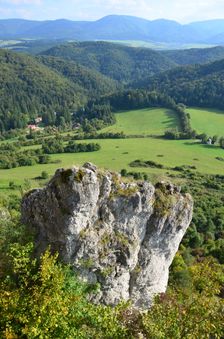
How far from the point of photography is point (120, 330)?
21219 mm

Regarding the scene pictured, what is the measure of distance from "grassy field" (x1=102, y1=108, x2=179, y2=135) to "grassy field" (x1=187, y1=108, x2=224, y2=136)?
832 centimetres

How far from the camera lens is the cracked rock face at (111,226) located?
2450cm

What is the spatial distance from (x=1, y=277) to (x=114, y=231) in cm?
742

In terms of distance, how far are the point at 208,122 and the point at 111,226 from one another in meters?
159

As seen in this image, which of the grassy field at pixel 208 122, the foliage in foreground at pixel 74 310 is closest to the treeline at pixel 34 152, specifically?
the grassy field at pixel 208 122

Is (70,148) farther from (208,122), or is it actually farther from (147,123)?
(208,122)

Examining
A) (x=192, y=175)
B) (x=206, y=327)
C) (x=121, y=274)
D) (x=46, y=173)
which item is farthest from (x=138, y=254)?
(x=192, y=175)

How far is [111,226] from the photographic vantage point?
1032 inches

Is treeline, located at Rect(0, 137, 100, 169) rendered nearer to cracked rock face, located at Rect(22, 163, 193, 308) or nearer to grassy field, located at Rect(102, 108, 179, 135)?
grassy field, located at Rect(102, 108, 179, 135)

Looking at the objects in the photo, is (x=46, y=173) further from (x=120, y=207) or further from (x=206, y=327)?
(x=206, y=327)

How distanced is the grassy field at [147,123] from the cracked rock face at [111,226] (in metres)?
134

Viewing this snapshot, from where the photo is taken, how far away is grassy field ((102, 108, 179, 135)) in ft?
549

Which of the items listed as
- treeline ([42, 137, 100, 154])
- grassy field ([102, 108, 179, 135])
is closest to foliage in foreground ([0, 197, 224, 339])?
treeline ([42, 137, 100, 154])

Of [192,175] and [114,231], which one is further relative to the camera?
[192,175]
